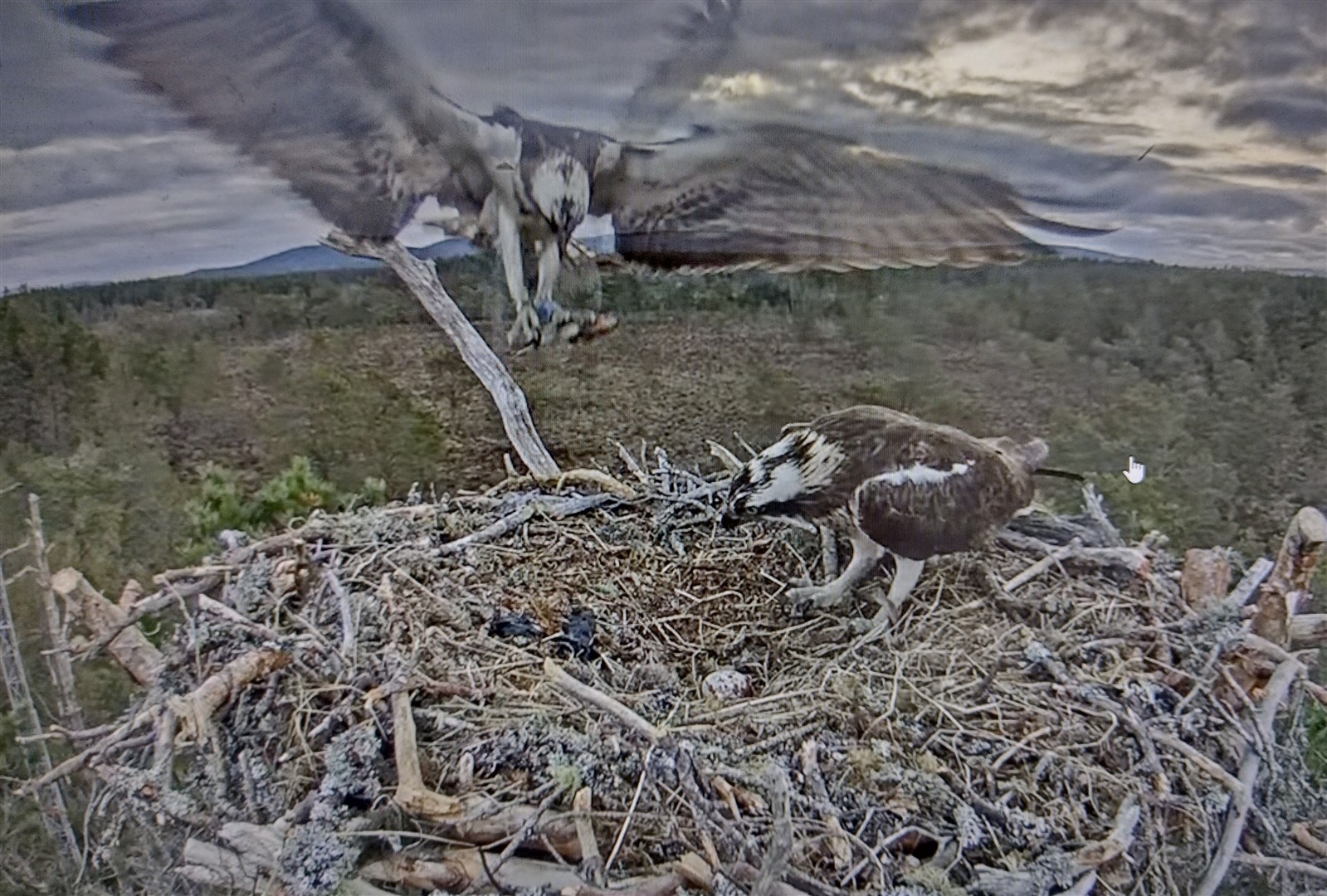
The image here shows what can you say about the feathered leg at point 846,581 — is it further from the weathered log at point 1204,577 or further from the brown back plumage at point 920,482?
the weathered log at point 1204,577

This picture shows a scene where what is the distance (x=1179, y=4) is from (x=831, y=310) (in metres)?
0.42

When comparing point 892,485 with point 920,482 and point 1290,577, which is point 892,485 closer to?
point 920,482

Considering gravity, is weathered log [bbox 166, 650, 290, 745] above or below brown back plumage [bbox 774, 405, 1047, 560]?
below

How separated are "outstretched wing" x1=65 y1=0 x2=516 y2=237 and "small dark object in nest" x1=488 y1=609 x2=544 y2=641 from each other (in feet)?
1.38

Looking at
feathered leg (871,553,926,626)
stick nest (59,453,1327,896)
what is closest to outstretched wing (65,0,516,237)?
stick nest (59,453,1327,896)

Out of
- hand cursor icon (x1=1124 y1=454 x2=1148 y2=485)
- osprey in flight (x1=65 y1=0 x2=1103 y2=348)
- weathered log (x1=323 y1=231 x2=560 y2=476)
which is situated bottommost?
hand cursor icon (x1=1124 y1=454 x2=1148 y2=485)

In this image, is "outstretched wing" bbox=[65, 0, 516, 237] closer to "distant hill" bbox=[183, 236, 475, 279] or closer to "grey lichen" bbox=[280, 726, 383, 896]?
"distant hill" bbox=[183, 236, 475, 279]

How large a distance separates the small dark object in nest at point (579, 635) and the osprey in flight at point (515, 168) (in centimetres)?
28

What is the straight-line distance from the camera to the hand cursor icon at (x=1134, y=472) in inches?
38.2

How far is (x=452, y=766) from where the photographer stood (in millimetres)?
877

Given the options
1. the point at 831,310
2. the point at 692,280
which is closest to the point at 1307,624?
the point at 831,310

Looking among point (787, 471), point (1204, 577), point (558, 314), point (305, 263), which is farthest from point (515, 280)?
point (1204, 577)

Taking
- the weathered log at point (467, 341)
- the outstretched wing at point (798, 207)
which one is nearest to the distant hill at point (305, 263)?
the weathered log at point (467, 341)

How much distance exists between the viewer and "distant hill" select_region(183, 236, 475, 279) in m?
0.95
